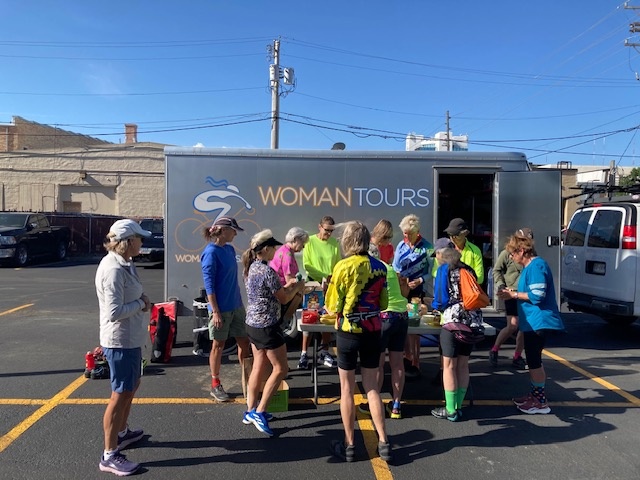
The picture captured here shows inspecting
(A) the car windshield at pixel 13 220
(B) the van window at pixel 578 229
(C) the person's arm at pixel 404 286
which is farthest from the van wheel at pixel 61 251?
(B) the van window at pixel 578 229

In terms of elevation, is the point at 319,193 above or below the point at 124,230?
above

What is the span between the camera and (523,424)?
4332 millimetres

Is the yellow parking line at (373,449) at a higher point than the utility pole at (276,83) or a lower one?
lower

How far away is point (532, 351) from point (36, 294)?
1046 cm

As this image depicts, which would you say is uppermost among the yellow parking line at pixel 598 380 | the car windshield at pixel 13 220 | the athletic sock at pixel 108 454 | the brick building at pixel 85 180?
the brick building at pixel 85 180

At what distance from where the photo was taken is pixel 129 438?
3773 mm

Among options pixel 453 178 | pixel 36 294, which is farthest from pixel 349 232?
pixel 36 294

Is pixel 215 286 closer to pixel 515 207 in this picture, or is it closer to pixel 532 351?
pixel 532 351

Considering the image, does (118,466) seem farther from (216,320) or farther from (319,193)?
(319,193)

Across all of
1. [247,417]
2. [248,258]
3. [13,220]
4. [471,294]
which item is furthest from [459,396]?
[13,220]

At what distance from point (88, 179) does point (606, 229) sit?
27326 mm

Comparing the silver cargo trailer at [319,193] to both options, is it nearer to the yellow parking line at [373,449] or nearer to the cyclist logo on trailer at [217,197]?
the cyclist logo on trailer at [217,197]

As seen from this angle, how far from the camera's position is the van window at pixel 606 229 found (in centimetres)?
716

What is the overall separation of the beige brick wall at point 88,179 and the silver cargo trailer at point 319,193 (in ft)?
76.1
